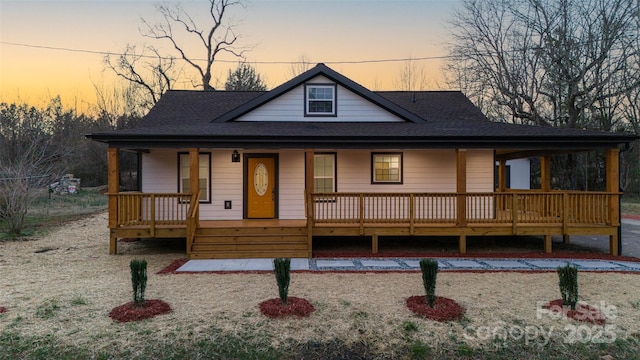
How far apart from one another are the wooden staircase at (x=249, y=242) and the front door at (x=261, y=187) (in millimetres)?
1918

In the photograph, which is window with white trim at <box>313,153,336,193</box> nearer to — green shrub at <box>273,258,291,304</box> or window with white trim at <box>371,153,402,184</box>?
window with white trim at <box>371,153,402,184</box>

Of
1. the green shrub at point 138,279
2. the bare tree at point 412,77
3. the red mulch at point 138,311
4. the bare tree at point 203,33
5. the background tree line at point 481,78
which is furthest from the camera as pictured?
the bare tree at point 412,77

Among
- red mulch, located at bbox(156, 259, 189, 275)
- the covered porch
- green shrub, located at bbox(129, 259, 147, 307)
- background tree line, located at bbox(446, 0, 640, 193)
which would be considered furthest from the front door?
background tree line, located at bbox(446, 0, 640, 193)

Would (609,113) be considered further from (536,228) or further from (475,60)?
(536,228)

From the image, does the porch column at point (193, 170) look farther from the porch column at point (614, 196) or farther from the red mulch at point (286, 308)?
the porch column at point (614, 196)

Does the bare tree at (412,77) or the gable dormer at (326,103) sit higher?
the bare tree at (412,77)

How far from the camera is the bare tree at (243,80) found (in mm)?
31000


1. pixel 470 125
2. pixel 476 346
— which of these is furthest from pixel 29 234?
pixel 470 125

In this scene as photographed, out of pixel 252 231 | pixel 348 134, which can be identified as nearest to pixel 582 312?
pixel 348 134

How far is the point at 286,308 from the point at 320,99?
7725mm

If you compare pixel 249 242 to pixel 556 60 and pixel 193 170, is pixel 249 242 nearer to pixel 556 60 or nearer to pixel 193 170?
pixel 193 170

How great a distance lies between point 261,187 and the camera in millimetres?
11461

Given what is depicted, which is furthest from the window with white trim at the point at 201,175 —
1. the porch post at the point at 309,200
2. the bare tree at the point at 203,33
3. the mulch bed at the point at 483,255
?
the bare tree at the point at 203,33

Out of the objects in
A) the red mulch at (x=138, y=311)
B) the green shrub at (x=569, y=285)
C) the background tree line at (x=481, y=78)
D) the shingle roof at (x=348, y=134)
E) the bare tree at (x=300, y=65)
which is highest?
the bare tree at (x=300, y=65)
